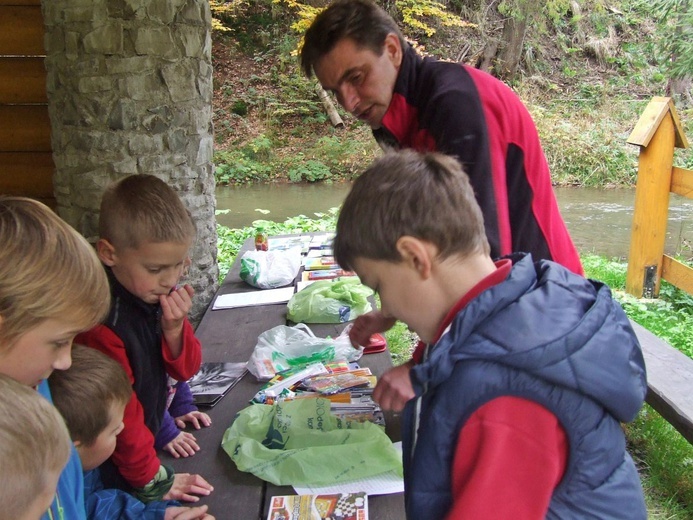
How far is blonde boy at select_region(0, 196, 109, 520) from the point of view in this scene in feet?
4.04

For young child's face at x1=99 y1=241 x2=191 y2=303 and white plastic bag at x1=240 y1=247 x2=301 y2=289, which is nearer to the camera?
young child's face at x1=99 y1=241 x2=191 y2=303

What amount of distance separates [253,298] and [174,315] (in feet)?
5.14

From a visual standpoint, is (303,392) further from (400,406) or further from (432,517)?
(432,517)

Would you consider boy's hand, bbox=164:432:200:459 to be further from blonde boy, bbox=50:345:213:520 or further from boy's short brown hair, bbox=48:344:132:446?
boy's short brown hair, bbox=48:344:132:446

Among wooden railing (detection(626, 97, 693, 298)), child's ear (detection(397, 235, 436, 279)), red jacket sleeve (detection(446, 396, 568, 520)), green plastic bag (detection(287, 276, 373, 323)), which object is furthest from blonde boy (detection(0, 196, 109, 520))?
wooden railing (detection(626, 97, 693, 298))

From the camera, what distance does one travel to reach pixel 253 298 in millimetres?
3520

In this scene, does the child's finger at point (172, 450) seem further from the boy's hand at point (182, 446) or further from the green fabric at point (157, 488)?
the green fabric at point (157, 488)

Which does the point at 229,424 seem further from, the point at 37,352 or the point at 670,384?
the point at 670,384

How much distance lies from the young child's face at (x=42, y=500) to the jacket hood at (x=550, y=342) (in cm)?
60

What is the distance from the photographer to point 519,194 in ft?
5.82

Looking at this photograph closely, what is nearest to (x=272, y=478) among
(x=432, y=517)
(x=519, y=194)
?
(x=432, y=517)

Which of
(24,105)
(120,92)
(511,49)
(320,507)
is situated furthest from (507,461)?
(511,49)

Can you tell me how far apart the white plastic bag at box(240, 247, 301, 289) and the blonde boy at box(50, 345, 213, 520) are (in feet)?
Answer: 6.86

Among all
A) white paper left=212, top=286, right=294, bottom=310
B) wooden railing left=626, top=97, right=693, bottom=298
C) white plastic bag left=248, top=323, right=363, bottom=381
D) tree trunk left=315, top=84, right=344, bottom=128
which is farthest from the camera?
tree trunk left=315, top=84, right=344, bottom=128
